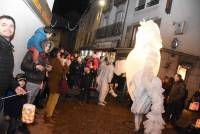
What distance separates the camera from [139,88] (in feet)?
31.6

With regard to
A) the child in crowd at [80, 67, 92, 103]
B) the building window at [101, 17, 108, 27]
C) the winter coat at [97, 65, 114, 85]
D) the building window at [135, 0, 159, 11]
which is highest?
the building window at [135, 0, 159, 11]

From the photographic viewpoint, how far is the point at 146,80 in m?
9.75

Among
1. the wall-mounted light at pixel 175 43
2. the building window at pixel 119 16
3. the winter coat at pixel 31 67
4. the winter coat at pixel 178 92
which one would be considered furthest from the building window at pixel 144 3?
the winter coat at pixel 31 67

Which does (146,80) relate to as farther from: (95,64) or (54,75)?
(95,64)

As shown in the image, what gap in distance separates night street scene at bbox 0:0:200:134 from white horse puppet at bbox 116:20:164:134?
0.03 meters

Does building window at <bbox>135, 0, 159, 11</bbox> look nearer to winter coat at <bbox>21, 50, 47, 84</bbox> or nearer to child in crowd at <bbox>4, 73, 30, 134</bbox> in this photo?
winter coat at <bbox>21, 50, 47, 84</bbox>

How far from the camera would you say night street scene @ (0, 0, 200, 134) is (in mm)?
5734

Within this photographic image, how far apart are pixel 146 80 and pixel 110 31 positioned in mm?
25105

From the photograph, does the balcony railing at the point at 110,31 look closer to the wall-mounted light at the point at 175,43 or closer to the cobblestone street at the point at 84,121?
the wall-mounted light at the point at 175,43

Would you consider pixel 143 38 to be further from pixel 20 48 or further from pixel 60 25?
pixel 60 25

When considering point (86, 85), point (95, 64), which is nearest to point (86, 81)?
point (86, 85)

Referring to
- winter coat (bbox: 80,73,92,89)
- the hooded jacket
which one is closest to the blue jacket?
the hooded jacket

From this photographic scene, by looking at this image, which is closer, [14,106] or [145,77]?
[14,106]

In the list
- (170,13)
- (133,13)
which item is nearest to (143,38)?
(170,13)
